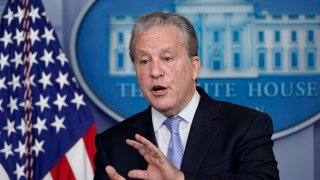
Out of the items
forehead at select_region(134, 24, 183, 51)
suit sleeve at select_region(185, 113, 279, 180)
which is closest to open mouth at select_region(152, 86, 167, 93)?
forehead at select_region(134, 24, 183, 51)

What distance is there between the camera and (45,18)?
10.3 ft

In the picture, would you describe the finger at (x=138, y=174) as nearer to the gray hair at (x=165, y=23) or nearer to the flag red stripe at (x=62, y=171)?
the gray hair at (x=165, y=23)

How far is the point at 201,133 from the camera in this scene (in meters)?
1.83

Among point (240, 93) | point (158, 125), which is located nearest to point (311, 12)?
point (240, 93)

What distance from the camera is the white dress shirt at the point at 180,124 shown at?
6.22 feet

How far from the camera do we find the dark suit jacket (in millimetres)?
1705

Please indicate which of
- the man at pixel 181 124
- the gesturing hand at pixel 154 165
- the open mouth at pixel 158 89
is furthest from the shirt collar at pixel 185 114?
the gesturing hand at pixel 154 165

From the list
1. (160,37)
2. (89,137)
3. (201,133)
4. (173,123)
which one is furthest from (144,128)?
(89,137)

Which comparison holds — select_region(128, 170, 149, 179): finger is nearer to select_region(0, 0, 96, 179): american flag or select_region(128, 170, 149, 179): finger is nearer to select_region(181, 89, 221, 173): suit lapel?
select_region(181, 89, 221, 173): suit lapel

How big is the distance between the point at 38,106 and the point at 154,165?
1.61 metres

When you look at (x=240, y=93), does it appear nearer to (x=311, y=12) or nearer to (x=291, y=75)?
(x=291, y=75)

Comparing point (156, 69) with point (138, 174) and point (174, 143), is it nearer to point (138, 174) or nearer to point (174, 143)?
point (174, 143)

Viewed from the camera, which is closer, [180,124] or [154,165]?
[154,165]

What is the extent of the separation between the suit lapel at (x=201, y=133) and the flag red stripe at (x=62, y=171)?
4.46ft
